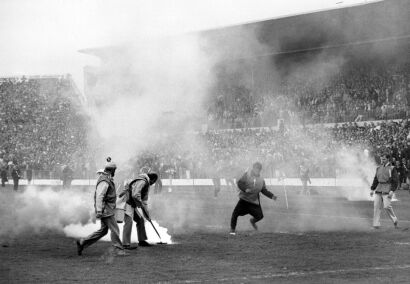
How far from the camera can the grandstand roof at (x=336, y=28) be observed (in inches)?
1035

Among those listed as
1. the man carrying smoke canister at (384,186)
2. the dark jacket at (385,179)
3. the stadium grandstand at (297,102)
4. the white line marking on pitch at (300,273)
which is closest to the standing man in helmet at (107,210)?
the white line marking on pitch at (300,273)

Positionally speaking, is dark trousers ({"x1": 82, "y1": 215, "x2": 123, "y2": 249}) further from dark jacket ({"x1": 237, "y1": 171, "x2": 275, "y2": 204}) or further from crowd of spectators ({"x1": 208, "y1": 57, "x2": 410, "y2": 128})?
crowd of spectators ({"x1": 208, "y1": 57, "x2": 410, "y2": 128})

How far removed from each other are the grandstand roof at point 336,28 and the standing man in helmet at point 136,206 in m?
11.8

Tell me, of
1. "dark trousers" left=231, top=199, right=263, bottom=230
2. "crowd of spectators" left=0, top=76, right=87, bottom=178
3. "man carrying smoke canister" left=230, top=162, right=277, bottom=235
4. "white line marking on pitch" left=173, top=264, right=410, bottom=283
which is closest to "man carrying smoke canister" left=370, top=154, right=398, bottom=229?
"man carrying smoke canister" left=230, top=162, right=277, bottom=235

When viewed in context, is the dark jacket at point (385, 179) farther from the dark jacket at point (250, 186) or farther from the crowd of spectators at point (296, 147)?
the crowd of spectators at point (296, 147)

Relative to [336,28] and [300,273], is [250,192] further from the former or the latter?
[336,28]

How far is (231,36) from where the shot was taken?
21609 millimetres

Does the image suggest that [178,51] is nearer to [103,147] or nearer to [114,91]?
[114,91]

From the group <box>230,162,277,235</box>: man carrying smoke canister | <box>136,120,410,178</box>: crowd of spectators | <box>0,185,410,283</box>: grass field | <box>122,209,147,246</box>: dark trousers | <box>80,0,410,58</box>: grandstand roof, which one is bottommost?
<box>0,185,410,283</box>: grass field

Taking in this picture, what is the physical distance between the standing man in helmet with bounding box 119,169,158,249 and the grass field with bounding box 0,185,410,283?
15.3 inches

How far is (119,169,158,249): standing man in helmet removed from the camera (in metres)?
12.8

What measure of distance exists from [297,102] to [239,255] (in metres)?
21.0

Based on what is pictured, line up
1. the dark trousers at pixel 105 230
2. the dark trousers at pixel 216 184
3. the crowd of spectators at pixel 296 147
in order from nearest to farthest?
1. the dark trousers at pixel 105 230
2. the dark trousers at pixel 216 184
3. the crowd of spectators at pixel 296 147

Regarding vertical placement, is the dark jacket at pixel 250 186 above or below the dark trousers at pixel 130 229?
above
